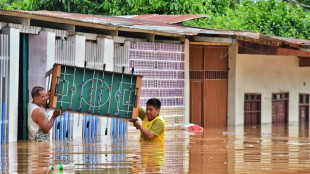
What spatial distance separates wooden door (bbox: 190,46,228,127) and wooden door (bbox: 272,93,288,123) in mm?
3415

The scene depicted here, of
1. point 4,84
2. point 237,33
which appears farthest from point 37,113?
point 237,33

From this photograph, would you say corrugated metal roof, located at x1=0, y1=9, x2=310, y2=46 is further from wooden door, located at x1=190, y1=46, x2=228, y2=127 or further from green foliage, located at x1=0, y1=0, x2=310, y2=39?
green foliage, located at x1=0, y1=0, x2=310, y2=39

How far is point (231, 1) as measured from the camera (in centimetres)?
3972

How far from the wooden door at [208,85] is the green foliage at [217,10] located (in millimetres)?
7993

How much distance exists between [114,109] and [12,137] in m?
1.90

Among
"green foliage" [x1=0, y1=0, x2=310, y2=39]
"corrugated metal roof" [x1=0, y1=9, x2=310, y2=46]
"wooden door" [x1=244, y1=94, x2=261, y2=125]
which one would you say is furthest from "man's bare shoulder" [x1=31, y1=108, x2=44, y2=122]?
"green foliage" [x1=0, y1=0, x2=310, y2=39]

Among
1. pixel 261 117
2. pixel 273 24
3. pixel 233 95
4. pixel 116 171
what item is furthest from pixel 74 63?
pixel 273 24

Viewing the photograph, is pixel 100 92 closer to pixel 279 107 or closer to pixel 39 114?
pixel 39 114

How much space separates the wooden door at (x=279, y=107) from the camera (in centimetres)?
2636

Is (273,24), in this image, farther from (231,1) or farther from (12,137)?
(12,137)

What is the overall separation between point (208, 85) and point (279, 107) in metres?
4.85

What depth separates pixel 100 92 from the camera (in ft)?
44.4

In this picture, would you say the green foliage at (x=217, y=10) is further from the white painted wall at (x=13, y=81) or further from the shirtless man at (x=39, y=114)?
the shirtless man at (x=39, y=114)

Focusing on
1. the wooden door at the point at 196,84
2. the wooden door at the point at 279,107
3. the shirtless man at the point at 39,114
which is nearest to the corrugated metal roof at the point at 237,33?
the wooden door at the point at 196,84
